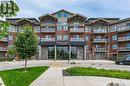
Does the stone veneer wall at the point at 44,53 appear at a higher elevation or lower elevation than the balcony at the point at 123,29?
lower

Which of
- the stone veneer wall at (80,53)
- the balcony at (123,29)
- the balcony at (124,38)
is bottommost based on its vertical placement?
the stone veneer wall at (80,53)

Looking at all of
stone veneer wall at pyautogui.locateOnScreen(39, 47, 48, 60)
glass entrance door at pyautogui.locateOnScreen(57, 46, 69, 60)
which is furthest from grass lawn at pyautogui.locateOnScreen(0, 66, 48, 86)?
glass entrance door at pyautogui.locateOnScreen(57, 46, 69, 60)

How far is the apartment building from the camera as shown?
73.3 m

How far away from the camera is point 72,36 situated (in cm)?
7419

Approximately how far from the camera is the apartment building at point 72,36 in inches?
2886

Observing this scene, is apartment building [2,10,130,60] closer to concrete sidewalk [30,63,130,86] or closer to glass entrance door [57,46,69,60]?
glass entrance door [57,46,69,60]

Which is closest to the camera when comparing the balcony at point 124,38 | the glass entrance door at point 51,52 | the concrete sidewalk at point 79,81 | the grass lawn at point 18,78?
the concrete sidewalk at point 79,81

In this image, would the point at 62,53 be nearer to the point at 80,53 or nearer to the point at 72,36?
the point at 80,53

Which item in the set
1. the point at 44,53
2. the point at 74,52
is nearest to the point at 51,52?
the point at 44,53

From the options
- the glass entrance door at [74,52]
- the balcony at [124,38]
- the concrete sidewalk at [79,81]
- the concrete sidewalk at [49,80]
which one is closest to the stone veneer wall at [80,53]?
the glass entrance door at [74,52]

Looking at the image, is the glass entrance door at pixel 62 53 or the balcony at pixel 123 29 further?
the glass entrance door at pixel 62 53

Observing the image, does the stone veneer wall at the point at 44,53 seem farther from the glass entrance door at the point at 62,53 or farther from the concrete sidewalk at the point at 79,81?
the concrete sidewalk at the point at 79,81

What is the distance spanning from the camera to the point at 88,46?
75938 millimetres

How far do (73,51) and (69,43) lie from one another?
9.44 feet
